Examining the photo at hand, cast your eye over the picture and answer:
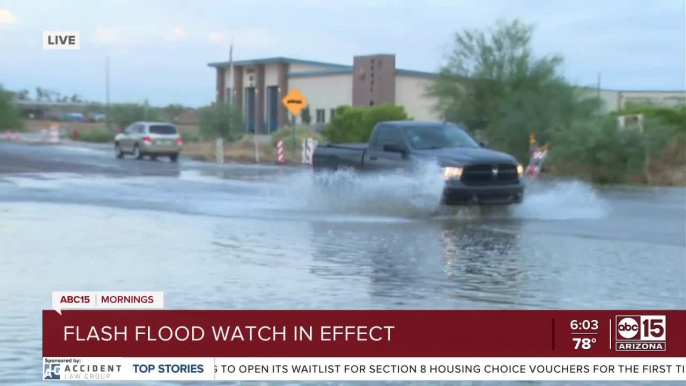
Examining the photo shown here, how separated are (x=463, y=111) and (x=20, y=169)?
20661 mm

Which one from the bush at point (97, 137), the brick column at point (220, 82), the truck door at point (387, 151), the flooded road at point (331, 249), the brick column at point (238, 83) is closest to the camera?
the flooded road at point (331, 249)

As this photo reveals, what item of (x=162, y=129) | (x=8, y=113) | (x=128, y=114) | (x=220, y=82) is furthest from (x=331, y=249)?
(x=220, y=82)

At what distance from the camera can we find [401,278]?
37.2 ft

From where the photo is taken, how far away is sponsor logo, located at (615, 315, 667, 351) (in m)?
6.65

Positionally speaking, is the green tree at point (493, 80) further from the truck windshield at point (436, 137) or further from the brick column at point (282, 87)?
the brick column at point (282, 87)

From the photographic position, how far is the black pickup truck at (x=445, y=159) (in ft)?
61.1

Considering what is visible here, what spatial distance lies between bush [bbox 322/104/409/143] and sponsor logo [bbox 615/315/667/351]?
4539 centimetres

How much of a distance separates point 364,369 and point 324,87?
270ft

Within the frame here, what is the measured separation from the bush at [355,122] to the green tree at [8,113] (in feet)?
104

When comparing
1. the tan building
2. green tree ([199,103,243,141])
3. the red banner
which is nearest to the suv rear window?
the tan building

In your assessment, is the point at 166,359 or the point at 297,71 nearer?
the point at 166,359

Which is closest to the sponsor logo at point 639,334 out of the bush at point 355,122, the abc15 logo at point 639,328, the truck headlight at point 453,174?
the abc15 logo at point 639,328

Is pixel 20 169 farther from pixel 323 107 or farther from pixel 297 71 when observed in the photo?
pixel 297 71

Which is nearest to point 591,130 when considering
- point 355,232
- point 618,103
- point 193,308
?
point 355,232
